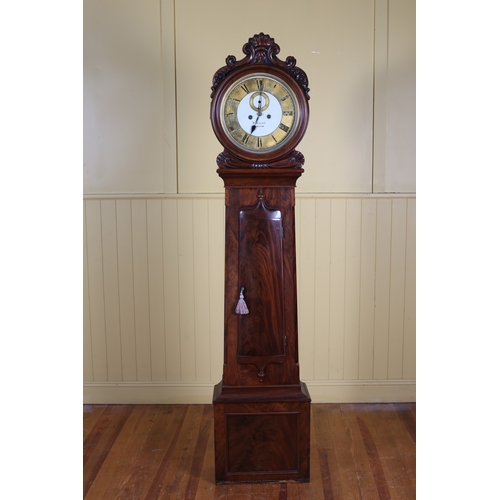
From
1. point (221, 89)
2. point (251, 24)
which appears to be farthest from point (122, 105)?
point (221, 89)

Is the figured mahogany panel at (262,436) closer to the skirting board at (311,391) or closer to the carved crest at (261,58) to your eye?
the skirting board at (311,391)

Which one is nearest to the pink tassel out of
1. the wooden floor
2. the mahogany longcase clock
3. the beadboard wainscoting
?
the mahogany longcase clock

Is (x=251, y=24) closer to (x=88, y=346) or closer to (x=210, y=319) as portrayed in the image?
(x=210, y=319)

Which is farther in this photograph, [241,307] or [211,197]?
[211,197]

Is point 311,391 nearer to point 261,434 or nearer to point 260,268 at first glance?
point 261,434

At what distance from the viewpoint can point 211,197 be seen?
10.5 ft

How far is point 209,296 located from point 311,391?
0.86 m

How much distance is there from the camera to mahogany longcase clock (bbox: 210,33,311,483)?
2285 mm

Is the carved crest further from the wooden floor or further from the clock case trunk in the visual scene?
the wooden floor

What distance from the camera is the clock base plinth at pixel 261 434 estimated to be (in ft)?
7.84

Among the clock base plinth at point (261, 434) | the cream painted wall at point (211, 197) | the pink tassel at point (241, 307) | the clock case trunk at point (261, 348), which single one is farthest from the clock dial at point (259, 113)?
the clock base plinth at point (261, 434)

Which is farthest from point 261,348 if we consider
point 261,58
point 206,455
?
point 261,58

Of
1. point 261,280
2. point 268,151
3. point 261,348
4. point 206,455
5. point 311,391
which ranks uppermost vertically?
point 268,151

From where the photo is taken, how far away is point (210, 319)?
10.7ft
